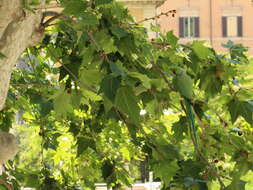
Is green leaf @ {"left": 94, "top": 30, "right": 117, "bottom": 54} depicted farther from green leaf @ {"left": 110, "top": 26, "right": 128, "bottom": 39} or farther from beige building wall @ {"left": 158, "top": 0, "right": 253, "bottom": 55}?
beige building wall @ {"left": 158, "top": 0, "right": 253, "bottom": 55}

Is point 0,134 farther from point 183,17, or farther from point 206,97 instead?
point 183,17

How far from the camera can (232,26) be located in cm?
3550

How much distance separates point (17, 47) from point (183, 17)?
34217mm

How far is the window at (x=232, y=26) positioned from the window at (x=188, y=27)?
4.97 feet

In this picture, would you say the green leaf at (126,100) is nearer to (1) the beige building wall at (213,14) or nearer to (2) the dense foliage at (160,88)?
(2) the dense foliage at (160,88)

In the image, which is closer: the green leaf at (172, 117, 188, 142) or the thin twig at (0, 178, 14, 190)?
the green leaf at (172, 117, 188, 142)

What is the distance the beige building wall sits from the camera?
35375mm

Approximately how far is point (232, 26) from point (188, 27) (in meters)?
2.47

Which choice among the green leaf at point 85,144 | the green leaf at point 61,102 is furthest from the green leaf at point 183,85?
the green leaf at point 85,144

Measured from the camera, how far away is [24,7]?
1782 mm

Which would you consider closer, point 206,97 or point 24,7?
point 24,7

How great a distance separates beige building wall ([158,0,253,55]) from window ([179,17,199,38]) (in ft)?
0.67

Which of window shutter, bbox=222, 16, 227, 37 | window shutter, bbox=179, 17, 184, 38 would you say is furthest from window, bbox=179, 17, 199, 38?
window shutter, bbox=222, 16, 227, 37

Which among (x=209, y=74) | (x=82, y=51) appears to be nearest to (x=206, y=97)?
(x=209, y=74)
